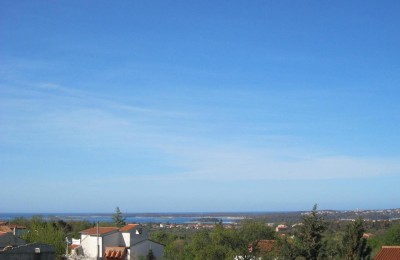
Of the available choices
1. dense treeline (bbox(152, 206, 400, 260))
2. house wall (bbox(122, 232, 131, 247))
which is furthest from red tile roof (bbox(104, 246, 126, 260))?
dense treeline (bbox(152, 206, 400, 260))

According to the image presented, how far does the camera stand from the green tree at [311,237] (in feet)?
134

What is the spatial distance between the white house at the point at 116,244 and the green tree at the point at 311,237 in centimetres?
2607

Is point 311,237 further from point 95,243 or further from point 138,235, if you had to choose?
point 138,235

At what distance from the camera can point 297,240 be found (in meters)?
41.7

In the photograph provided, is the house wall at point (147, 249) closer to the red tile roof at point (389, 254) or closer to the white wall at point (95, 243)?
the white wall at point (95, 243)

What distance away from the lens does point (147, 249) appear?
67.1m

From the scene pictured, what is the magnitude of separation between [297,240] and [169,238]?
46.4 meters

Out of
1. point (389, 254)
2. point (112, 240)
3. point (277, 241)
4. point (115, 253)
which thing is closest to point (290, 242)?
point (277, 241)

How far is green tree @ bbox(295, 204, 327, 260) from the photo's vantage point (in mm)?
40938

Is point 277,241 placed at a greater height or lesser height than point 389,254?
greater

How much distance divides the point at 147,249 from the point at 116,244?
352 cm

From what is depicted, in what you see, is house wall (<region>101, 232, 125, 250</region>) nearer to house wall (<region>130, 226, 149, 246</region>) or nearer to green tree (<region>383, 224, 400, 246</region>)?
house wall (<region>130, 226, 149, 246</region>)

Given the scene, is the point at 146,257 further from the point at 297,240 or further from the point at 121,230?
the point at 297,240

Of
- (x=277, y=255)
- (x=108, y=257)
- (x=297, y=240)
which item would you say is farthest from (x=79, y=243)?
(x=297, y=240)
